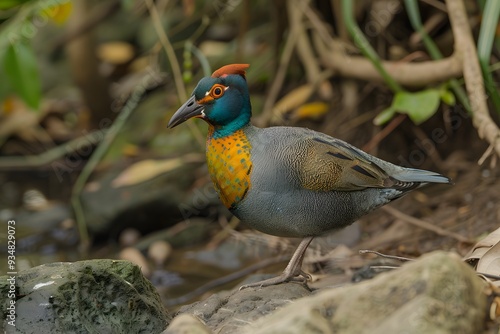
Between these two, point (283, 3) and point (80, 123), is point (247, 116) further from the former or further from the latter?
point (80, 123)

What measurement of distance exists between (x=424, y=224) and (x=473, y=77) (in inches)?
36.6

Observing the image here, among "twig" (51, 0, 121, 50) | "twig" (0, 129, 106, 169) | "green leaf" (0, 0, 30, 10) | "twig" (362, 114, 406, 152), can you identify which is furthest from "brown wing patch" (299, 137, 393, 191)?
"twig" (51, 0, 121, 50)

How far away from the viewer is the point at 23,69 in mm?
5762

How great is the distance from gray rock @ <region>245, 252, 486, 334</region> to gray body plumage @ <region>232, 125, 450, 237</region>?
3.70 ft

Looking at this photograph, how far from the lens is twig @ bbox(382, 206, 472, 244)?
5.00 meters

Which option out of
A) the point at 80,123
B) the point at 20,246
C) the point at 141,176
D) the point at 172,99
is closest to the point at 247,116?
the point at 141,176

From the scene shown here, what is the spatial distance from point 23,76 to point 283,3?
202 cm

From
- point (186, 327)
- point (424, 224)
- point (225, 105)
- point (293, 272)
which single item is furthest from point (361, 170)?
point (424, 224)

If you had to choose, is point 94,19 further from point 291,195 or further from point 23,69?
point 291,195

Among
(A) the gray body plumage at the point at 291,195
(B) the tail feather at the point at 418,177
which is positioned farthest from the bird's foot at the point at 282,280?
(B) the tail feather at the point at 418,177

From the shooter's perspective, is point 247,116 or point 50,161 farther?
point 50,161

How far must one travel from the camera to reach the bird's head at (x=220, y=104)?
367 cm

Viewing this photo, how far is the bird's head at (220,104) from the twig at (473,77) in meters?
1.39

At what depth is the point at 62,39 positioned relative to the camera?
8.30 metres
